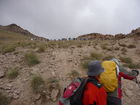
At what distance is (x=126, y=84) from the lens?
488 centimetres

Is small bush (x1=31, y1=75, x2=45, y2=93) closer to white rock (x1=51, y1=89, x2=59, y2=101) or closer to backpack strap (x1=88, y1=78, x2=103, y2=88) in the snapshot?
white rock (x1=51, y1=89, x2=59, y2=101)

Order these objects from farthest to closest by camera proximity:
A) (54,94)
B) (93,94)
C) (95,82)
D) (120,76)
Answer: (54,94) < (120,76) < (95,82) < (93,94)

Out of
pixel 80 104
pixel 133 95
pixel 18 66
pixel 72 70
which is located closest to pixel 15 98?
pixel 18 66

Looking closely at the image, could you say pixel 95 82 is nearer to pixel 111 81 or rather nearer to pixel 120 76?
pixel 111 81

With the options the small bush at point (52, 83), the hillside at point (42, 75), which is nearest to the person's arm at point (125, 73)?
the hillside at point (42, 75)

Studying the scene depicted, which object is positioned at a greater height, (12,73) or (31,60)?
(31,60)

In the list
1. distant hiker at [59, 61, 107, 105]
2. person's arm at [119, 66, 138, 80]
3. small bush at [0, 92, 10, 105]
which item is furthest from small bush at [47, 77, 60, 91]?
person's arm at [119, 66, 138, 80]

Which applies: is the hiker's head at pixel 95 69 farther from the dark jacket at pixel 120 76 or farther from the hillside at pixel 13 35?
the hillside at pixel 13 35

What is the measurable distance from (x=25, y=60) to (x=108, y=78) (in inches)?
215

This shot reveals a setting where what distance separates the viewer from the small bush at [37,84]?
441 cm

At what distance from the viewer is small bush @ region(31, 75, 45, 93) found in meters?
4.41

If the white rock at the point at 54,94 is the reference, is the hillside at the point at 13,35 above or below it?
above

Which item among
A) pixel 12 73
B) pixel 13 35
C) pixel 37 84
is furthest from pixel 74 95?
pixel 13 35

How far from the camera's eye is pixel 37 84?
462cm
